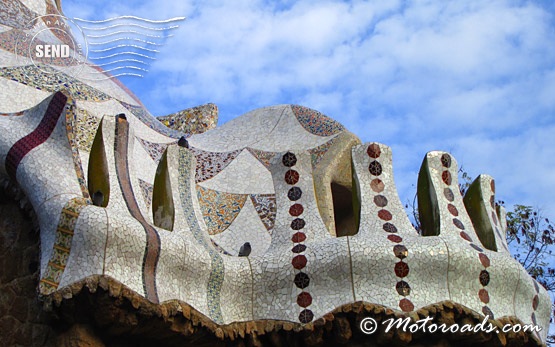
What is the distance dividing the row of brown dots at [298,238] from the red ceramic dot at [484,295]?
1138 mm

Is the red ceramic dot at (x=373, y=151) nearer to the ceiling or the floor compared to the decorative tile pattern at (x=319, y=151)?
nearer to the floor

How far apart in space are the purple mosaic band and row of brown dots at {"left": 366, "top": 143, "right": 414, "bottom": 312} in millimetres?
2191

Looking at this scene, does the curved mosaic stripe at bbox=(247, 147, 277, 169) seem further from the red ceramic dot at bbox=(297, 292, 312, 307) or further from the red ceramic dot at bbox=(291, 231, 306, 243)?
the red ceramic dot at bbox=(297, 292, 312, 307)

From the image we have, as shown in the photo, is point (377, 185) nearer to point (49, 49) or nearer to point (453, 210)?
point (453, 210)

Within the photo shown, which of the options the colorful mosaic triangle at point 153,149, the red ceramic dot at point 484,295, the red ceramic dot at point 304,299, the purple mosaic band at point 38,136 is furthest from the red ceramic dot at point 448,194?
the purple mosaic band at point 38,136

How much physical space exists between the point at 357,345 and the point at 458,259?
874mm

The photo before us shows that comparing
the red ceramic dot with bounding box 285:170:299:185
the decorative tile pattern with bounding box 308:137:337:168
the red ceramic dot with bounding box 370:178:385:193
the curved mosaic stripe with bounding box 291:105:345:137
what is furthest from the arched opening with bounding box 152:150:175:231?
the curved mosaic stripe with bounding box 291:105:345:137

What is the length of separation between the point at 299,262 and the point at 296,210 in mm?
552

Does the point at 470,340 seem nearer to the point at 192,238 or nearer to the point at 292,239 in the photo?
the point at 292,239

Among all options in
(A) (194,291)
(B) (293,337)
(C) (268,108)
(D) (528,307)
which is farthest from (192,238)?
(C) (268,108)

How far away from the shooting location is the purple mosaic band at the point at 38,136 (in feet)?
20.8

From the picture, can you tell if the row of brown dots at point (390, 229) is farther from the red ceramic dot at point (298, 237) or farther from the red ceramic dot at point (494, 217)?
A: the red ceramic dot at point (494, 217)

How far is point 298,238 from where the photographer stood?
6.73 meters

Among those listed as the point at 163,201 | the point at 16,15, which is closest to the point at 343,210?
the point at 163,201
